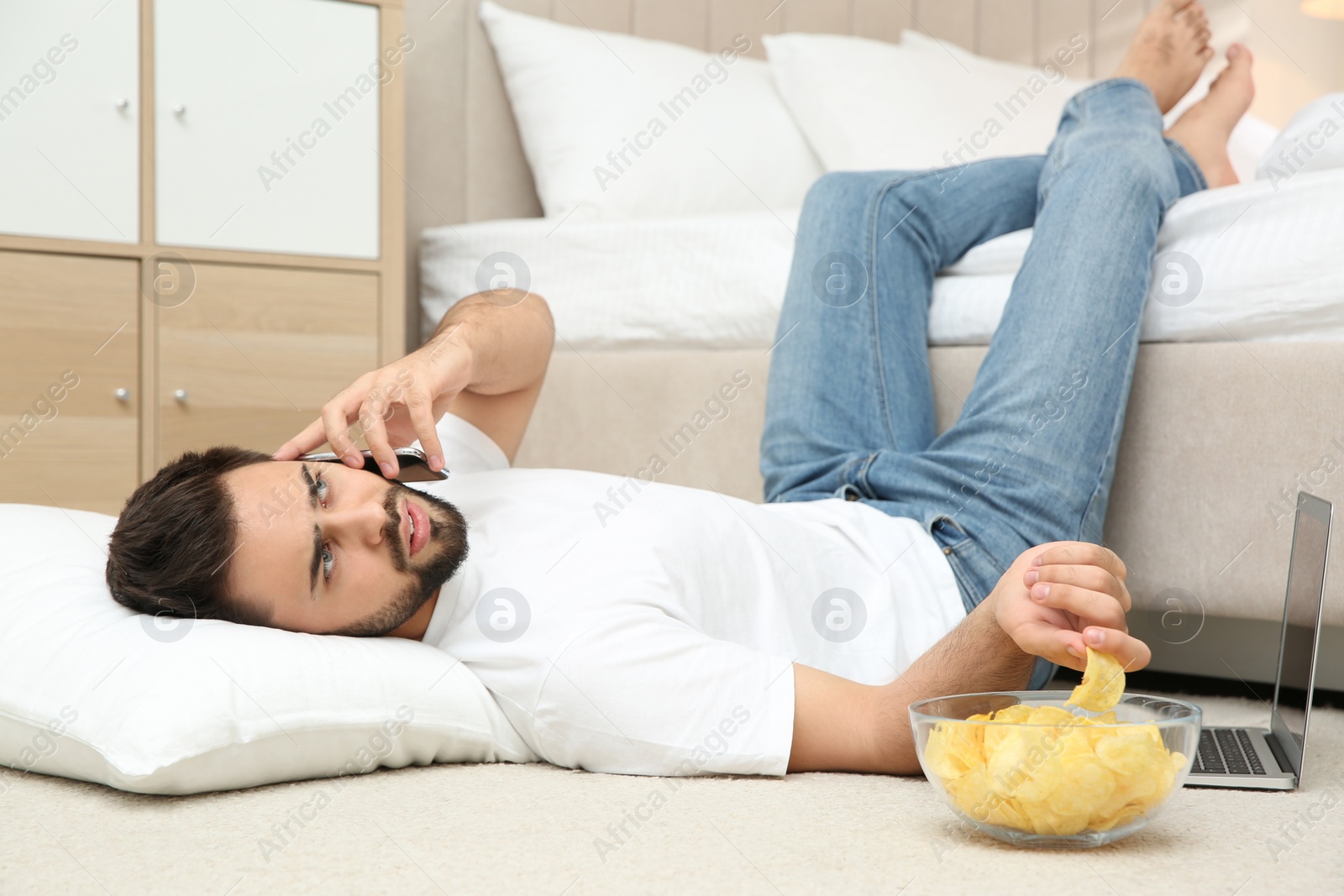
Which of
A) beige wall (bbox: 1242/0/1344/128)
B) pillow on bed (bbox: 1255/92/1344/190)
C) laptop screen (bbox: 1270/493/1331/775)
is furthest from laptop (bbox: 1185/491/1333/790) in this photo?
beige wall (bbox: 1242/0/1344/128)

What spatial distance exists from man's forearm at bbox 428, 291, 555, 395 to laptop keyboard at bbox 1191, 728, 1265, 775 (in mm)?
733

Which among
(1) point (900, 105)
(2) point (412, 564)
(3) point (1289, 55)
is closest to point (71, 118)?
(2) point (412, 564)

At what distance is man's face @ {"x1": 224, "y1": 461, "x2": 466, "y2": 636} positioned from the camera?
89 centimetres

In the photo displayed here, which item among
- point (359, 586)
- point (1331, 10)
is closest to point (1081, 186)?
point (359, 586)

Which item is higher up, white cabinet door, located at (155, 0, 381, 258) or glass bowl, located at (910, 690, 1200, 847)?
white cabinet door, located at (155, 0, 381, 258)

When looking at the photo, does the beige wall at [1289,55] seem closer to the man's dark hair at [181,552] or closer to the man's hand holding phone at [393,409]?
the man's hand holding phone at [393,409]

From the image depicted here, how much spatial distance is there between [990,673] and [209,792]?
0.57 metres

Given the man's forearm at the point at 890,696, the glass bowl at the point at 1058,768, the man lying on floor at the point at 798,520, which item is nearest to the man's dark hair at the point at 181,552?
the man lying on floor at the point at 798,520

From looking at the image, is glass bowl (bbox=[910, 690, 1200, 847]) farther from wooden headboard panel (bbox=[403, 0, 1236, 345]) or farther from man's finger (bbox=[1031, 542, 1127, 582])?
wooden headboard panel (bbox=[403, 0, 1236, 345])

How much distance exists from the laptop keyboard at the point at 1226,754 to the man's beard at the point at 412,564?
0.60 m

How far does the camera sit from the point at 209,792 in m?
0.81

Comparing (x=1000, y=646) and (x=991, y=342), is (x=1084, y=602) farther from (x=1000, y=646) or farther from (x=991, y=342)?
(x=991, y=342)

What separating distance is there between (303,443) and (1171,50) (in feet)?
4.16

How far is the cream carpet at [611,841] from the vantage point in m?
0.63
